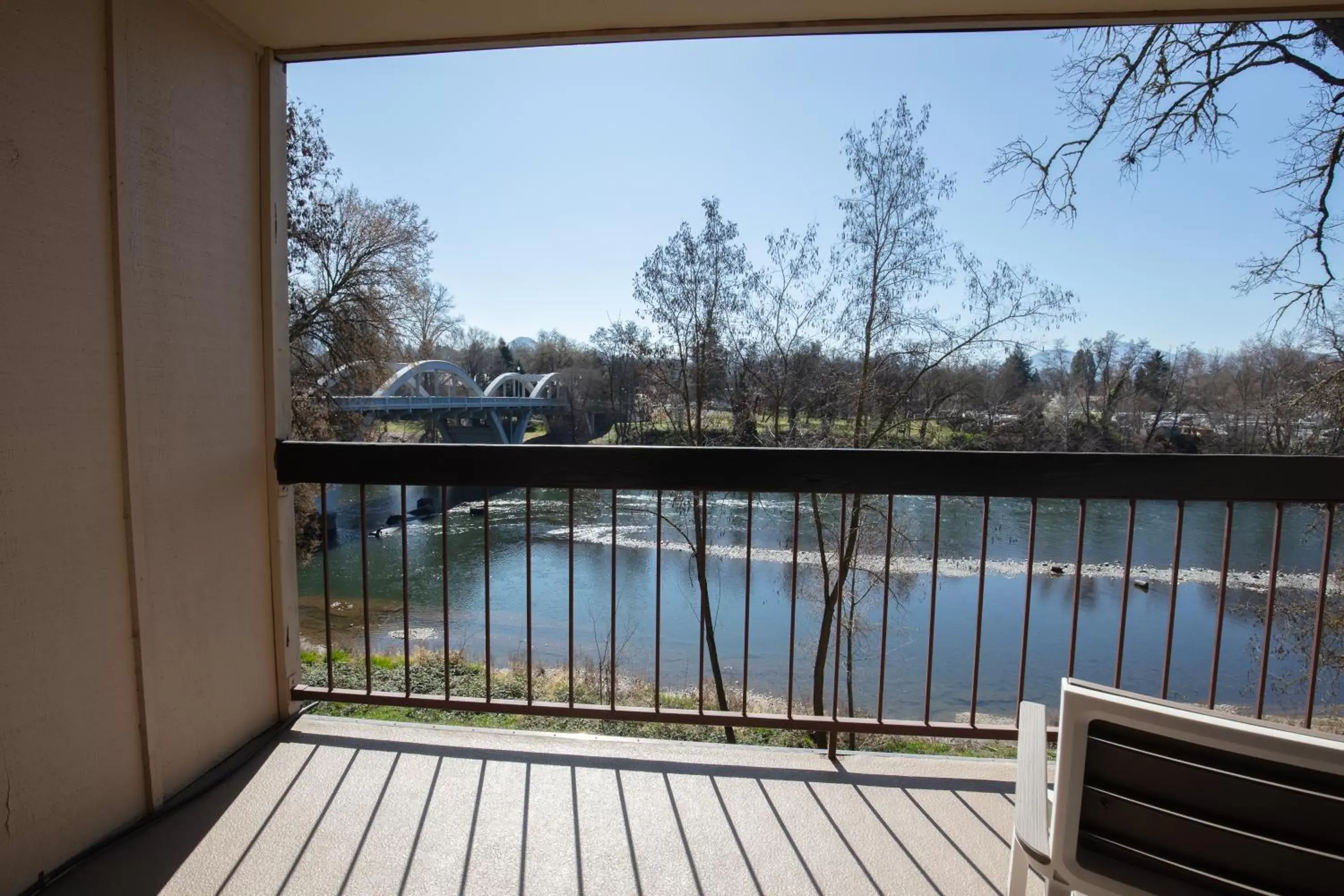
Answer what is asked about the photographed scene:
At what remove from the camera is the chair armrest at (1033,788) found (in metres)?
0.94

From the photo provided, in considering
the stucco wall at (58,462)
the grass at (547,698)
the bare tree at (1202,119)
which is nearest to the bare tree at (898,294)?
the grass at (547,698)

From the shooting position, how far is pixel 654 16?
1954 millimetres

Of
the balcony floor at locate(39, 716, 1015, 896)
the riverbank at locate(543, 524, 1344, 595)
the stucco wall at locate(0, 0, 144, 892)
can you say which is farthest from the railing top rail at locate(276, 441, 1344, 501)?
the riverbank at locate(543, 524, 1344, 595)

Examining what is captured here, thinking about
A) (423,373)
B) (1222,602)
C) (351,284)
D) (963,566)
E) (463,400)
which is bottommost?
(963,566)

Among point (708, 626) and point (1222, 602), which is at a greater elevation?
point (1222, 602)

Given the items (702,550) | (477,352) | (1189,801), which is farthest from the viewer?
(477,352)

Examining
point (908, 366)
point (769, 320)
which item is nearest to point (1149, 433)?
point (908, 366)

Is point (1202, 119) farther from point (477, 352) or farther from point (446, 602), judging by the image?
point (477, 352)

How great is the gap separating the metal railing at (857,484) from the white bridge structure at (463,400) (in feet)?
21.3

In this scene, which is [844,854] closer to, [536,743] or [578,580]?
[536,743]

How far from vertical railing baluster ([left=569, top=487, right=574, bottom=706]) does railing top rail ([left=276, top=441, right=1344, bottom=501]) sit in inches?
7.1

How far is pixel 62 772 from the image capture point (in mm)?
1472

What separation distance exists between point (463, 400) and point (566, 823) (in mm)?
11314

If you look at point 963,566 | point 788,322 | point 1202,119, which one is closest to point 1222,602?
point 1202,119
